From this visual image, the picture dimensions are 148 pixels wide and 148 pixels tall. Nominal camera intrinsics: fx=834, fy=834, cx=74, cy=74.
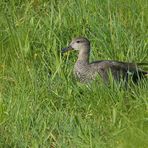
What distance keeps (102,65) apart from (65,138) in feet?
5.29

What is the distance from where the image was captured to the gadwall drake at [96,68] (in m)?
7.28

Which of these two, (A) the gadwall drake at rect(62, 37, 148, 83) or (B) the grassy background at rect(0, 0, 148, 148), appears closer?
(B) the grassy background at rect(0, 0, 148, 148)

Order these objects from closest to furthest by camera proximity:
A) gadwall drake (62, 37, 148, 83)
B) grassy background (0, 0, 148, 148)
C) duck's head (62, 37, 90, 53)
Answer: grassy background (0, 0, 148, 148), gadwall drake (62, 37, 148, 83), duck's head (62, 37, 90, 53)

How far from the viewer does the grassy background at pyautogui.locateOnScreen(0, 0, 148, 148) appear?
19.1 feet

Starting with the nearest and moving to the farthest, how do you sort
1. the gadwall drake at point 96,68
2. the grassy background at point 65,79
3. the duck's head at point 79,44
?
the grassy background at point 65,79 → the gadwall drake at point 96,68 → the duck's head at point 79,44

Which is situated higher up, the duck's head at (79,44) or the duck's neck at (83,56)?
the duck's head at (79,44)

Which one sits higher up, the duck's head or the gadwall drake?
the duck's head

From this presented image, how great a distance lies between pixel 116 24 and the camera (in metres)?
7.75

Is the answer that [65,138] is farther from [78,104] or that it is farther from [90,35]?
[90,35]

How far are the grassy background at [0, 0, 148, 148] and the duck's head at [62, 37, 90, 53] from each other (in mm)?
Result: 82

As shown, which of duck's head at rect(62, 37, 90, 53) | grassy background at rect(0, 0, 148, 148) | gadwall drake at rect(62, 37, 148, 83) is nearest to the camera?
grassy background at rect(0, 0, 148, 148)

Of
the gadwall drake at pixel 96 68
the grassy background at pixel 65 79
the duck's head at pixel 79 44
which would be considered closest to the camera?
the grassy background at pixel 65 79

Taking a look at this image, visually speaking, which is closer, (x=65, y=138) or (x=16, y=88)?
(x=65, y=138)

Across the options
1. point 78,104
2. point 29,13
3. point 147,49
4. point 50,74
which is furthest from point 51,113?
point 29,13
